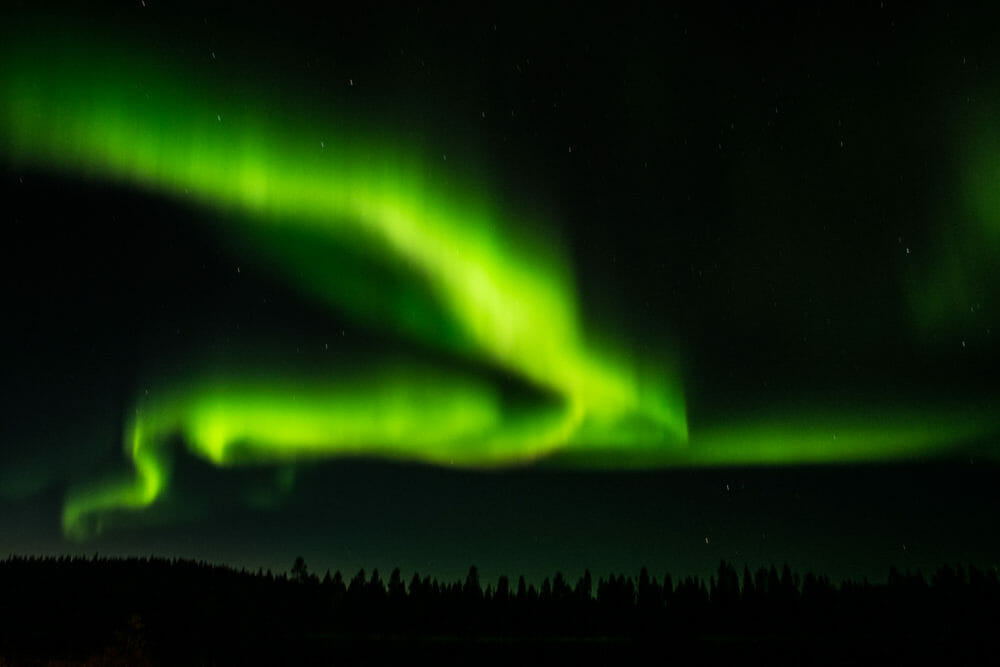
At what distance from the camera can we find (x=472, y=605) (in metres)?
90.4

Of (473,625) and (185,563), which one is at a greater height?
(185,563)

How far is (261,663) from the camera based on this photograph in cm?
3200

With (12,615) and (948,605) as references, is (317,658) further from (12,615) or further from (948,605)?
(948,605)

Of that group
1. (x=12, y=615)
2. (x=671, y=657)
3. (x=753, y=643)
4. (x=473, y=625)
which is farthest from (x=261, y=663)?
(x=12, y=615)

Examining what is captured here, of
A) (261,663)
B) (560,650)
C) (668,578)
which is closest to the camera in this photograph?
(261,663)

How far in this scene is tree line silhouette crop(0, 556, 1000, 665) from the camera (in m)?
72.2

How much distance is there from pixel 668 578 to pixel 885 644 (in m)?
48.5

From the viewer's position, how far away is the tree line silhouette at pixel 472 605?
237 ft

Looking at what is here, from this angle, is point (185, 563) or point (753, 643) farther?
point (185, 563)

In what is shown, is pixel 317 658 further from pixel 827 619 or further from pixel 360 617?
pixel 827 619

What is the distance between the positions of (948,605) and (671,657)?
5080cm

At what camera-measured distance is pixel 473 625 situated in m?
84.1

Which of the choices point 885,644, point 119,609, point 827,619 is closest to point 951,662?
point 885,644

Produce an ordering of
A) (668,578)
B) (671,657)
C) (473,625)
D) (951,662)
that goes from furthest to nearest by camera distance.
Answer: (668,578)
(473,625)
(671,657)
(951,662)
